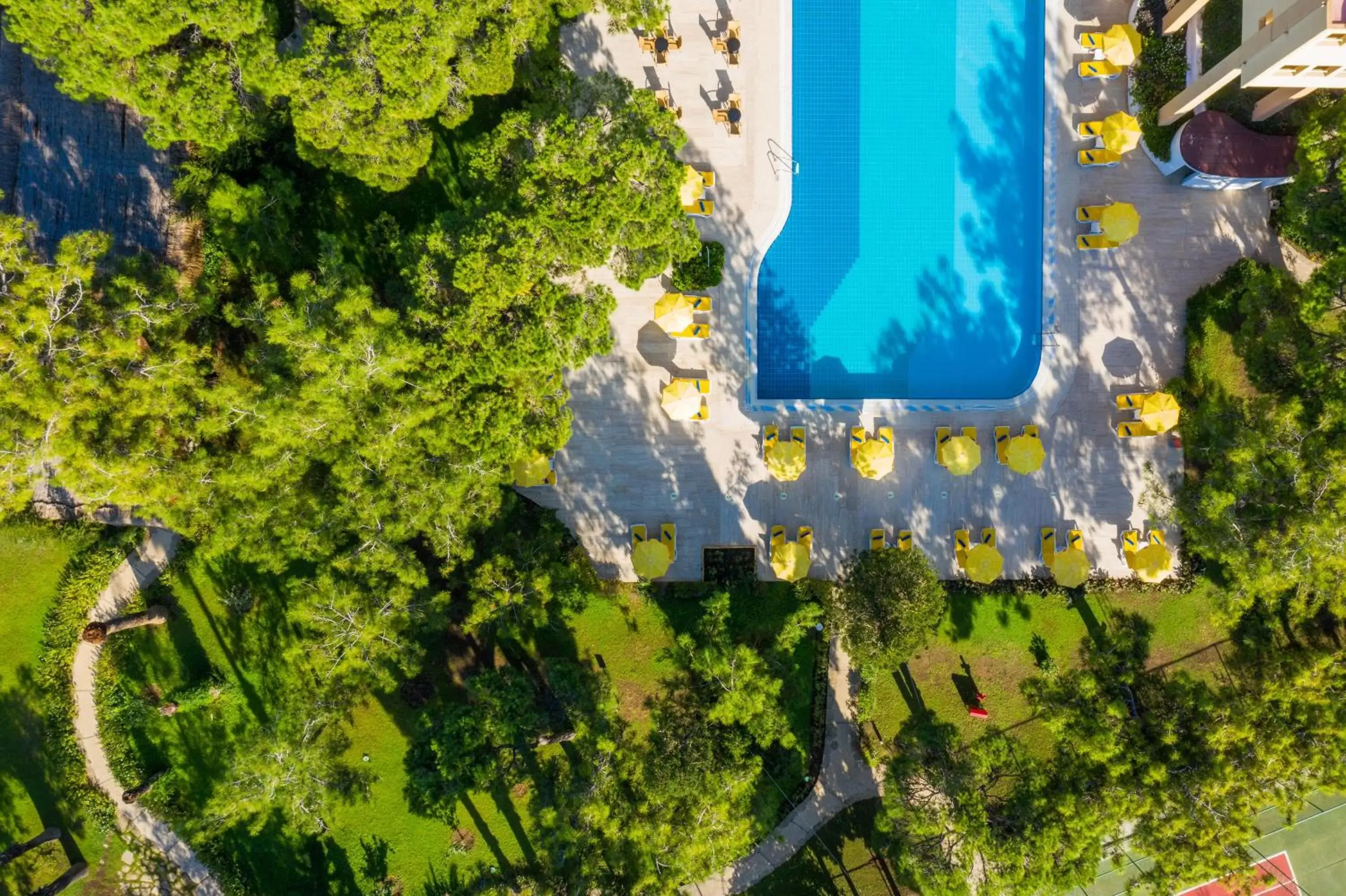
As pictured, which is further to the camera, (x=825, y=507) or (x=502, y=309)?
(x=825, y=507)

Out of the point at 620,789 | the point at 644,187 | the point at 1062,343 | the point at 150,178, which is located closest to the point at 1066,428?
the point at 1062,343

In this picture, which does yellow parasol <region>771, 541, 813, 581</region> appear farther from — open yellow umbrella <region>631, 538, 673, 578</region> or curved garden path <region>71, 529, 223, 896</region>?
curved garden path <region>71, 529, 223, 896</region>

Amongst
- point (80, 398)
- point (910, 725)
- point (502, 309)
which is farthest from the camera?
point (910, 725)

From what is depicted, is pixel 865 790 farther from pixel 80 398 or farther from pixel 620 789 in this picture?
pixel 80 398

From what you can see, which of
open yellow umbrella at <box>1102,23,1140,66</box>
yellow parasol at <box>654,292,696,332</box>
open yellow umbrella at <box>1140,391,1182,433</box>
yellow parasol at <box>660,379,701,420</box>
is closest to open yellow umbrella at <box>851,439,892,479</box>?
yellow parasol at <box>660,379,701,420</box>

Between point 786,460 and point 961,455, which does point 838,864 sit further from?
point 961,455

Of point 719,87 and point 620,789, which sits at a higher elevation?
point 719,87
